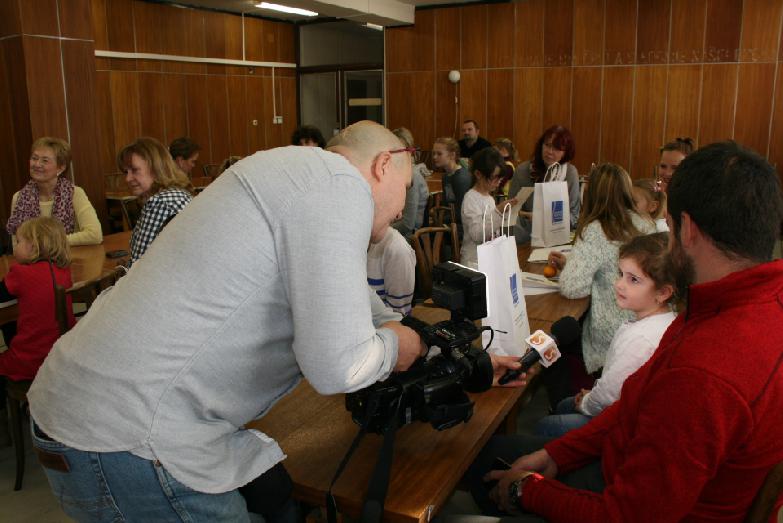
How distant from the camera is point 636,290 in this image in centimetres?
213

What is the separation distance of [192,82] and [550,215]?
24.6ft

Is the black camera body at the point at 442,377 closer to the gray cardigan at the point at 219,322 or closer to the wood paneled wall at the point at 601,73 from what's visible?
the gray cardigan at the point at 219,322

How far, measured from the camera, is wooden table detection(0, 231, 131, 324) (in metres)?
2.88

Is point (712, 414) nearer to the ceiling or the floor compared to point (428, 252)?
nearer to the ceiling

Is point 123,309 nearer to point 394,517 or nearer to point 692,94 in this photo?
point 394,517

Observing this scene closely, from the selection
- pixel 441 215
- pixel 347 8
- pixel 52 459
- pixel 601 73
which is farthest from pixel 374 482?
pixel 601 73

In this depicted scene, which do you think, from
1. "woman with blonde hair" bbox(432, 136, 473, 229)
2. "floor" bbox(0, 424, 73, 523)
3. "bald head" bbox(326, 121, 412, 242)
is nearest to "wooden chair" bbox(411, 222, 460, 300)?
"woman with blonde hair" bbox(432, 136, 473, 229)

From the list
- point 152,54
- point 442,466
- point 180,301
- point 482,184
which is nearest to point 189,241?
point 180,301

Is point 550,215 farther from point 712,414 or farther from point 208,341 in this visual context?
point 208,341

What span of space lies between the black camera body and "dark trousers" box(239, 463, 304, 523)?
18 centimetres

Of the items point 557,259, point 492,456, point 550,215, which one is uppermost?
point 550,215

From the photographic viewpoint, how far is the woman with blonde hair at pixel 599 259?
2.69 meters

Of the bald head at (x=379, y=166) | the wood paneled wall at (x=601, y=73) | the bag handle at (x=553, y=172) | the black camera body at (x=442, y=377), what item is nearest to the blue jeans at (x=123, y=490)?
the black camera body at (x=442, y=377)

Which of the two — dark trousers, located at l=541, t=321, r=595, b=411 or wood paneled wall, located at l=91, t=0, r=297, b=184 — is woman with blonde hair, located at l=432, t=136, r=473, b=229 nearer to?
dark trousers, located at l=541, t=321, r=595, b=411
